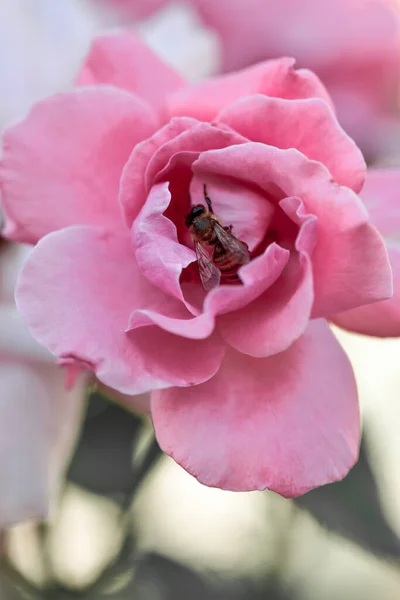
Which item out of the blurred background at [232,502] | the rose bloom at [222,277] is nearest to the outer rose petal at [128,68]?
the rose bloom at [222,277]

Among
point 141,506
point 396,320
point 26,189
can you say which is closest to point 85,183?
point 26,189

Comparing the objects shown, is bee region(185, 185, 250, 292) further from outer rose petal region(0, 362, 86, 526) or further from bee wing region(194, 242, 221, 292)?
outer rose petal region(0, 362, 86, 526)

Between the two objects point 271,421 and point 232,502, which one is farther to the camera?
point 232,502

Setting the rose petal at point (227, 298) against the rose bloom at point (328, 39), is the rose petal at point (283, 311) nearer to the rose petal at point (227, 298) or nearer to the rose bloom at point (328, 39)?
the rose petal at point (227, 298)

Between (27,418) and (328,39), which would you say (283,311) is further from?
(328,39)

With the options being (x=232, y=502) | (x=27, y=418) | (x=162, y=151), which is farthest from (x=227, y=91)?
(x=232, y=502)

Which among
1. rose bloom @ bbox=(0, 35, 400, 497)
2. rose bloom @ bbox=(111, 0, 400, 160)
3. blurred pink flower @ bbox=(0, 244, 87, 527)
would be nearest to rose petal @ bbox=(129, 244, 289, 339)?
rose bloom @ bbox=(0, 35, 400, 497)
